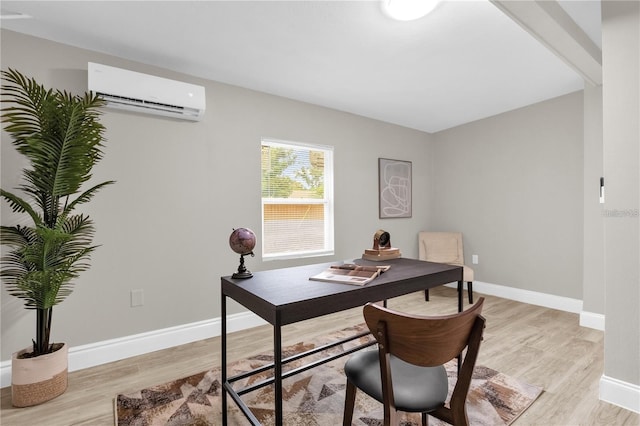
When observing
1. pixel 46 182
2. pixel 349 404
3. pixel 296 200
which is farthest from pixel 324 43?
pixel 349 404

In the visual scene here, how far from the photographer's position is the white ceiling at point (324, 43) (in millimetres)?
1959

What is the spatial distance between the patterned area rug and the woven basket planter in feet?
1.37

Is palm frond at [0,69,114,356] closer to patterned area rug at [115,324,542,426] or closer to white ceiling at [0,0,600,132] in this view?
white ceiling at [0,0,600,132]

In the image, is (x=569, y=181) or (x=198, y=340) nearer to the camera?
(x=198, y=340)

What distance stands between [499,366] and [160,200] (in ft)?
9.68

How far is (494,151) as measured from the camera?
4.13 m

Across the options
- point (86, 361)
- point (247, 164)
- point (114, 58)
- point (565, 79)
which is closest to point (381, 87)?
point (247, 164)

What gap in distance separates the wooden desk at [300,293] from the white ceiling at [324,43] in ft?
5.31

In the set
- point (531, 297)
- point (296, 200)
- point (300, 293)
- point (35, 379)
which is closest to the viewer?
point (300, 293)

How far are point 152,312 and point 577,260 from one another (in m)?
4.31

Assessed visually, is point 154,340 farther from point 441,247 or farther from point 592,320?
point 592,320

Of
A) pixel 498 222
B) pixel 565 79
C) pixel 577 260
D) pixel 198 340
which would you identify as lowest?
pixel 198 340

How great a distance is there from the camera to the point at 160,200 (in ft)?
8.69

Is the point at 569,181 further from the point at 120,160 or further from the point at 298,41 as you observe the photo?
the point at 120,160
